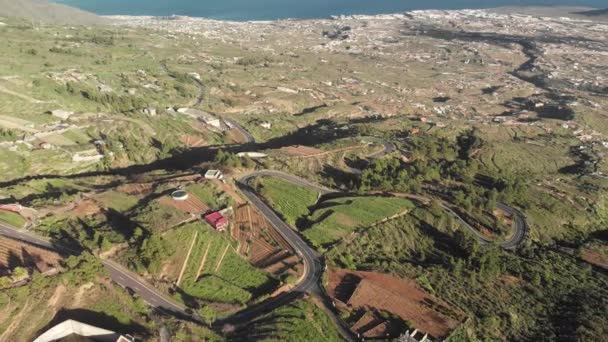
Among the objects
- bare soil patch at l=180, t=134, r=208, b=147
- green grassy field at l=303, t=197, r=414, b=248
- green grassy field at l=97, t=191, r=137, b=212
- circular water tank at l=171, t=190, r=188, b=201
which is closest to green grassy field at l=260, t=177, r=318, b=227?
green grassy field at l=303, t=197, r=414, b=248

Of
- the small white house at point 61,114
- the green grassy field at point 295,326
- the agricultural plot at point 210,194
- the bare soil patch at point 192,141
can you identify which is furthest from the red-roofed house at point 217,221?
the small white house at point 61,114

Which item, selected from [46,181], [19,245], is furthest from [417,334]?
[46,181]

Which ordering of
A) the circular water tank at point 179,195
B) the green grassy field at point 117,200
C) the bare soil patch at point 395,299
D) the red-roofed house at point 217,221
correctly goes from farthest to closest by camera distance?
1. the circular water tank at point 179,195
2. the green grassy field at point 117,200
3. the red-roofed house at point 217,221
4. the bare soil patch at point 395,299

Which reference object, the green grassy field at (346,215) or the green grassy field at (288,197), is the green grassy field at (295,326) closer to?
the green grassy field at (346,215)

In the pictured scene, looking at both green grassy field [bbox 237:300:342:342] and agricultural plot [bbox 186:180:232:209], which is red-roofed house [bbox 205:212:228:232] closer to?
agricultural plot [bbox 186:180:232:209]

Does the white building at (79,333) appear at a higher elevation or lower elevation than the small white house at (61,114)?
lower

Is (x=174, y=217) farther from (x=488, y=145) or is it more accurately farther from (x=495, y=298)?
(x=488, y=145)

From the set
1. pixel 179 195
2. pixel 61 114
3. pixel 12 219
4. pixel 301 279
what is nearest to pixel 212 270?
pixel 301 279
